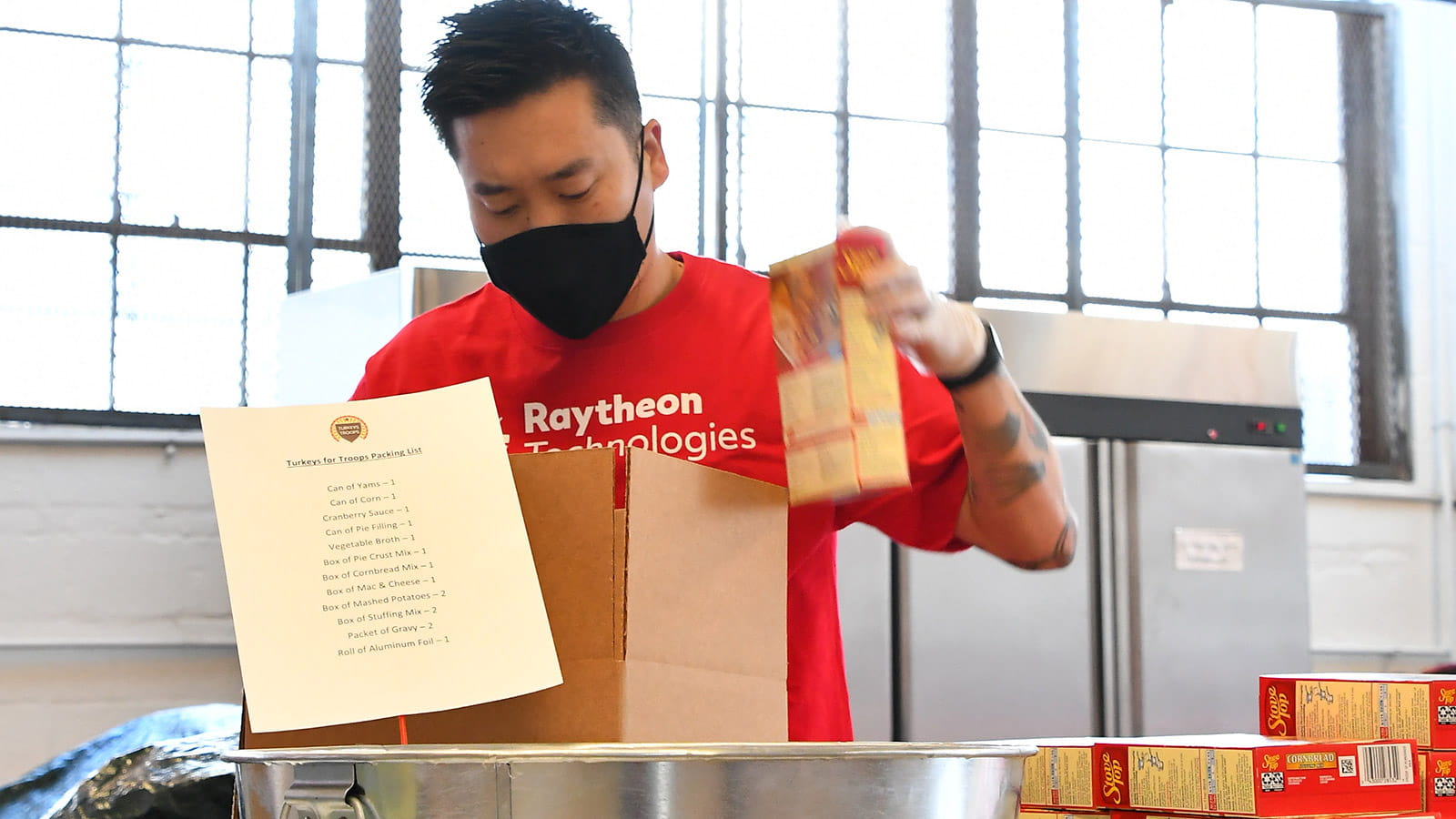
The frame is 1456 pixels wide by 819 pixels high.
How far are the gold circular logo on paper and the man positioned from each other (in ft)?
1.11

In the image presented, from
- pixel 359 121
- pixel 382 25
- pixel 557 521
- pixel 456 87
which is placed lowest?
pixel 557 521

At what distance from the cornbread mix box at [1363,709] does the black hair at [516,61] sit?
0.85 metres

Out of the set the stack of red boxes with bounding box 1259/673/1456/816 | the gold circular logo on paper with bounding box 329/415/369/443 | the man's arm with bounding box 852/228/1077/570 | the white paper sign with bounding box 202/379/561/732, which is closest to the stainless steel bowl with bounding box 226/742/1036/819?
the white paper sign with bounding box 202/379/561/732

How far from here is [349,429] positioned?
0.83 meters

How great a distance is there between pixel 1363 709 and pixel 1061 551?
1.51ft

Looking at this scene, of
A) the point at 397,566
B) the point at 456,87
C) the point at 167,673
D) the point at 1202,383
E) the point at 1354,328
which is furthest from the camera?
the point at 1354,328

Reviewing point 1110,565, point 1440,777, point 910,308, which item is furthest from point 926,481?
point 1110,565

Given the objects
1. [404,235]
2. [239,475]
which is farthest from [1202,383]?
[239,475]

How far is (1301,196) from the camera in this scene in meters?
4.38

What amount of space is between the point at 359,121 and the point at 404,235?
299mm

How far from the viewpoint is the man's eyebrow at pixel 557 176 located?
1188 mm

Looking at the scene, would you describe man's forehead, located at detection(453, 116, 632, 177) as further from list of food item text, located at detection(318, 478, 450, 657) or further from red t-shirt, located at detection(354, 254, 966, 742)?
list of food item text, located at detection(318, 478, 450, 657)

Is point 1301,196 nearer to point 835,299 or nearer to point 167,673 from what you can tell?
point 167,673

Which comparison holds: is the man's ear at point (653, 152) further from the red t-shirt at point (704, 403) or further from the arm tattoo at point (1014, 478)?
the arm tattoo at point (1014, 478)
